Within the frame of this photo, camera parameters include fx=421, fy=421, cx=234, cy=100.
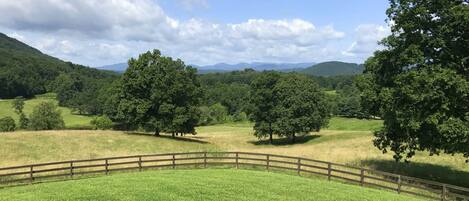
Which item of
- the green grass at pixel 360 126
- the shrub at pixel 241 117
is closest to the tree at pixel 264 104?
the green grass at pixel 360 126

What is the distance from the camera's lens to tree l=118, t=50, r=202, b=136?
56.6 meters

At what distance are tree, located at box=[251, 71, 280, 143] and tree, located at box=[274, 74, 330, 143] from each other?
0.87 meters

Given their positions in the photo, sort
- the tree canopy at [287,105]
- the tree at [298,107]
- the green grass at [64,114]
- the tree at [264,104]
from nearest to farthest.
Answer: the tree at [298,107] → the tree canopy at [287,105] → the tree at [264,104] → the green grass at [64,114]

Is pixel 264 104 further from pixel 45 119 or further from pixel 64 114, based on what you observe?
pixel 64 114

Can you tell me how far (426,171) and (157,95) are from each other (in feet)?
114

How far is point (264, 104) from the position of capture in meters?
66.8

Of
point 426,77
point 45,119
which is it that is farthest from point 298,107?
point 45,119

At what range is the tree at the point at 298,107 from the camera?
208ft

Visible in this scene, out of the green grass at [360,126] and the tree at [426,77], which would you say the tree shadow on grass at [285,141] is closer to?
the green grass at [360,126]

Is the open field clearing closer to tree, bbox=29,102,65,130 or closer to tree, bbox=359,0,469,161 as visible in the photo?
tree, bbox=359,0,469,161

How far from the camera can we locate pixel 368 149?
46.3 m

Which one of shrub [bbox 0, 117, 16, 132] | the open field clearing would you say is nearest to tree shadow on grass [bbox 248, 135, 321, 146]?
the open field clearing

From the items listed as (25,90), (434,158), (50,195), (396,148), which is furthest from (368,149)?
(25,90)

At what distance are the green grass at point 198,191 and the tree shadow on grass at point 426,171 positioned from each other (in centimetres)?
992
